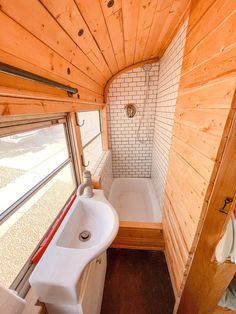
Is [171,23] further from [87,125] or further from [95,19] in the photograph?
[87,125]

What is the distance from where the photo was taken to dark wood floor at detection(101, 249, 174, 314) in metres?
1.29

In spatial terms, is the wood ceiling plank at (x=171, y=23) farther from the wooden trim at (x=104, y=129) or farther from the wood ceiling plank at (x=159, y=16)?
the wooden trim at (x=104, y=129)

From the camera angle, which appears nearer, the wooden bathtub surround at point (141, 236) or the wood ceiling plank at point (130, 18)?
the wood ceiling plank at point (130, 18)

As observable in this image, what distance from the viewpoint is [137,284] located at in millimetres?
1457

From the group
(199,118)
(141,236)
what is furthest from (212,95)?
(141,236)

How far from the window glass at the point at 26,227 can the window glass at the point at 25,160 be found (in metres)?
0.10

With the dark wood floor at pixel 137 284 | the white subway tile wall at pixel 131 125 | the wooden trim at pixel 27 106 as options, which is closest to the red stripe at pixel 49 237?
the wooden trim at pixel 27 106

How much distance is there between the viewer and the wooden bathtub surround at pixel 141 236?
168cm

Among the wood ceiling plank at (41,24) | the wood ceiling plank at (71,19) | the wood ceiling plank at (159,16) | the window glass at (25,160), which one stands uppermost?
the wood ceiling plank at (159,16)

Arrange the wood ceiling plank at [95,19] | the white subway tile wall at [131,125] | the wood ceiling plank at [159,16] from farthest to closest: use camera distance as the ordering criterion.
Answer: the white subway tile wall at [131,125], the wood ceiling plank at [159,16], the wood ceiling plank at [95,19]

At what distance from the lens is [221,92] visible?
67 cm

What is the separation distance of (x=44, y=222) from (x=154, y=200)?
1734 millimetres

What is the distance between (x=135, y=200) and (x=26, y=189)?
216 cm

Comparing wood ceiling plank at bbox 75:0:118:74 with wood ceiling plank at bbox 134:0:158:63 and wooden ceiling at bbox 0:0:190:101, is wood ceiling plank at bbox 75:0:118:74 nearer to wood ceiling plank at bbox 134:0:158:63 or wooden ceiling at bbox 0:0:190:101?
wooden ceiling at bbox 0:0:190:101
